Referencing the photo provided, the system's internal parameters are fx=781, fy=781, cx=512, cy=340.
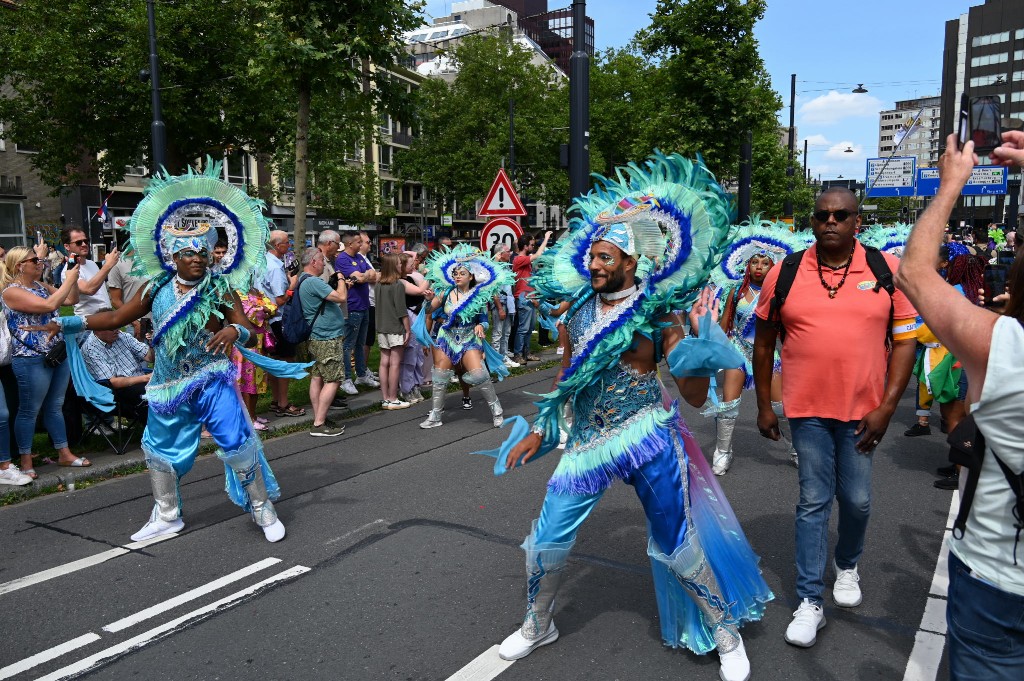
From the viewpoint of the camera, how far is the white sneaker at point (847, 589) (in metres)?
3.96

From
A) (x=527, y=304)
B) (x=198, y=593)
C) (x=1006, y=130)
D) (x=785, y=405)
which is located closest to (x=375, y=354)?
(x=527, y=304)

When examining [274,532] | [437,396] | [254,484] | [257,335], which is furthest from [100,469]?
[437,396]

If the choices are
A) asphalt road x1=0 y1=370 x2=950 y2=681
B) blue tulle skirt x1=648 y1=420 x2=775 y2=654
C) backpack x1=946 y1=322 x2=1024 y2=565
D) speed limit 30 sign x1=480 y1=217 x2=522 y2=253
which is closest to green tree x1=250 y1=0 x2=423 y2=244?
speed limit 30 sign x1=480 y1=217 x2=522 y2=253

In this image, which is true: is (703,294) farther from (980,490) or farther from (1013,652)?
(1013,652)

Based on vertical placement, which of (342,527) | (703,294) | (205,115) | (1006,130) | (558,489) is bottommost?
(342,527)

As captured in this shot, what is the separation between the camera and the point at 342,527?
5246mm

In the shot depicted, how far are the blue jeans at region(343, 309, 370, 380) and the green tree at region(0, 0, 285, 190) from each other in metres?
10.4

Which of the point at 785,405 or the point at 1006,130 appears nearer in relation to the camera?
the point at 1006,130

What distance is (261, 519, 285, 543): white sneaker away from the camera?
5004 millimetres

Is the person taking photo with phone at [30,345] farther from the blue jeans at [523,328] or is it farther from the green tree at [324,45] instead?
the blue jeans at [523,328]

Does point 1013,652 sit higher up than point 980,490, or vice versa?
point 980,490

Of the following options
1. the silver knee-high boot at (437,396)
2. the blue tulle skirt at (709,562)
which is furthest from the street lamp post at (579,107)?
the blue tulle skirt at (709,562)

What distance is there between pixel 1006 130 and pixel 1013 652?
1392 mm

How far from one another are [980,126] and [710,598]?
2097 mm
